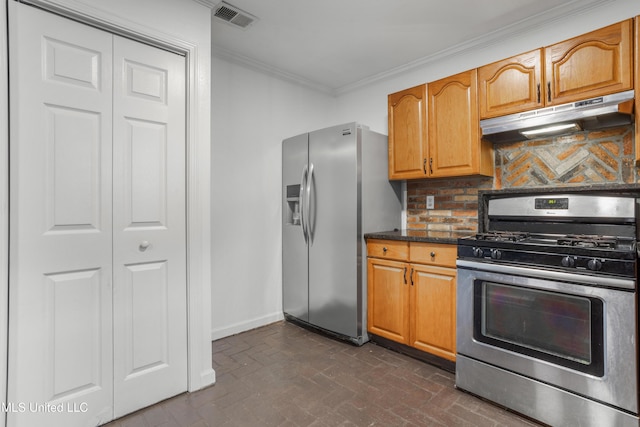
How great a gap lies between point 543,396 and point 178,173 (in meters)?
2.44

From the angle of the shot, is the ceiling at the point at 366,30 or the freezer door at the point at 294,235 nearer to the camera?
the ceiling at the point at 366,30

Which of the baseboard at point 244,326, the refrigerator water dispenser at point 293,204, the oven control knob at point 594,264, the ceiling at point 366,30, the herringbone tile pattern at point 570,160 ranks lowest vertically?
the baseboard at point 244,326

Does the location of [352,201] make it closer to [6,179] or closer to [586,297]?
[586,297]

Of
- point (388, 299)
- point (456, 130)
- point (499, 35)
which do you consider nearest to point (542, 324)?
point (388, 299)

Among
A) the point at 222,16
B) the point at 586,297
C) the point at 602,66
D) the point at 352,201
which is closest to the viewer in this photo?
the point at 586,297

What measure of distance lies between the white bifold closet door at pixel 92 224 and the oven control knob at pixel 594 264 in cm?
226

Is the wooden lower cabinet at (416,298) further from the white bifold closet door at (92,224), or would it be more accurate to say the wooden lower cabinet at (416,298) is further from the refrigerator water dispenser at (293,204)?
the white bifold closet door at (92,224)

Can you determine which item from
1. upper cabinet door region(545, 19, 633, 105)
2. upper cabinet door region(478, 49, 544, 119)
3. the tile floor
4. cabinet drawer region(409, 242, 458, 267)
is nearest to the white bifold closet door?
the tile floor

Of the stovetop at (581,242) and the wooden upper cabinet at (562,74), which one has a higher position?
the wooden upper cabinet at (562,74)

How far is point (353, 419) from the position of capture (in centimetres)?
179

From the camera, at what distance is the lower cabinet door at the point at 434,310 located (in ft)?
7.39

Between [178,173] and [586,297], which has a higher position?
[178,173]

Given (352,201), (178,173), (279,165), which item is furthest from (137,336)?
(279,165)
